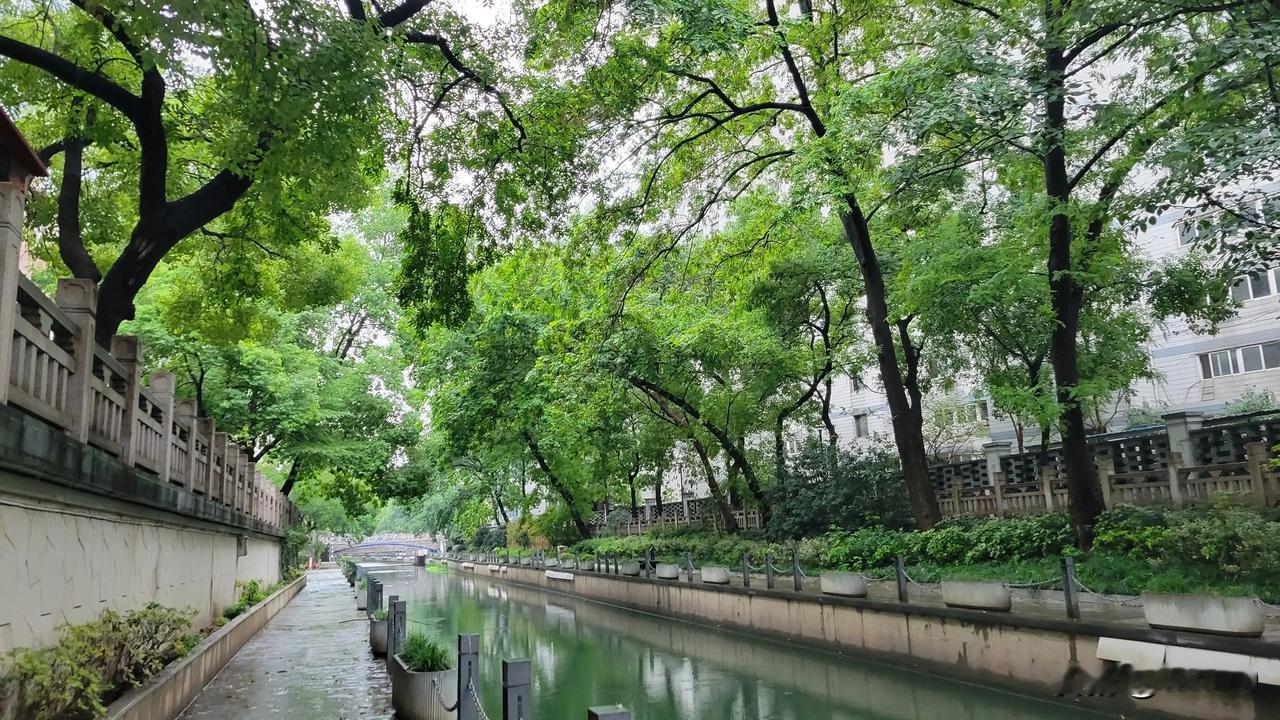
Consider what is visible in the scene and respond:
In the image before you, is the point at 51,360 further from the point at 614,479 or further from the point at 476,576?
the point at 476,576

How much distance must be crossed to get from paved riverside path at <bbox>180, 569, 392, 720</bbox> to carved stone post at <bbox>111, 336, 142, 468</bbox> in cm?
342

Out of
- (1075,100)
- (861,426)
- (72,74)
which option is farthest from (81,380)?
(861,426)

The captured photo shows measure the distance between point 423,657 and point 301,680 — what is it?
3991 millimetres

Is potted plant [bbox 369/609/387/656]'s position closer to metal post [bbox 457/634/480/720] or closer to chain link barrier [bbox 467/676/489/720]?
metal post [bbox 457/634/480/720]

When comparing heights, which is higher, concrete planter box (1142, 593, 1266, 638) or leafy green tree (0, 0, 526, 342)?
leafy green tree (0, 0, 526, 342)

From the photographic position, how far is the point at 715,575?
763 inches

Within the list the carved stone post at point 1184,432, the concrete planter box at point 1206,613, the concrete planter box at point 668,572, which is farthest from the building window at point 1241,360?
the concrete planter box at point 1206,613

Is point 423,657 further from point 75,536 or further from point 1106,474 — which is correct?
point 1106,474

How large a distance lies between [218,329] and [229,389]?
30.0ft

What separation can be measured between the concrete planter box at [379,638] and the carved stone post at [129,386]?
7.03 meters

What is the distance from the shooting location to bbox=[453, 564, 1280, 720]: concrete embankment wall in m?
8.12

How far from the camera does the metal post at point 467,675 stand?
5.98 meters

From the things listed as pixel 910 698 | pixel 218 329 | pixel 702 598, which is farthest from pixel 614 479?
pixel 910 698

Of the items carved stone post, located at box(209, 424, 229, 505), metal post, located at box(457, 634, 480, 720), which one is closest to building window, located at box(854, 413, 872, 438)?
carved stone post, located at box(209, 424, 229, 505)
